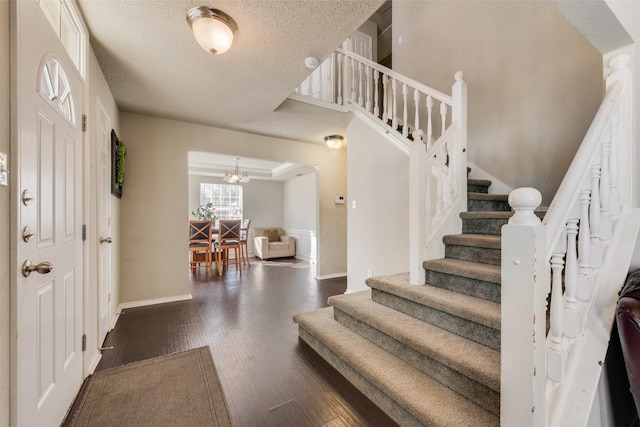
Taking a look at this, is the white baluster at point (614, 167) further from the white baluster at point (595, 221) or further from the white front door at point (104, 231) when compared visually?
the white front door at point (104, 231)

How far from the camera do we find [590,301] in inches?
47.6

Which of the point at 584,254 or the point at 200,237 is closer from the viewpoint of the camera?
the point at 584,254

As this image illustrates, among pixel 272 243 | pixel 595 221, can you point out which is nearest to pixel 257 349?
pixel 595 221

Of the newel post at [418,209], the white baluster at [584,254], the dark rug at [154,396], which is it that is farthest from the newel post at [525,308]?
the dark rug at [154,396]

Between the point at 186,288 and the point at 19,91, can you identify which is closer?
the point at 19,91

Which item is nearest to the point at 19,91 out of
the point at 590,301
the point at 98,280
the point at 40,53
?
the point at 40,53

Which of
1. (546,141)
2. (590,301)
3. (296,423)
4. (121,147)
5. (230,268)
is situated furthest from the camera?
(230,268)

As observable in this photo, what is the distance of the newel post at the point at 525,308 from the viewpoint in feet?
3.06

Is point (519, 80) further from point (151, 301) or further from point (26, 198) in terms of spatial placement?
point (151, 301)

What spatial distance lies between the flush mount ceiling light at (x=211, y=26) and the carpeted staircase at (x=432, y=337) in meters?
2.06

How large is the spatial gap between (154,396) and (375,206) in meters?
2.75

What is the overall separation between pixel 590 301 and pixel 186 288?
3.93 m

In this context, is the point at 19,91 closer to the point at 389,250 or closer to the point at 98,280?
the point at 98,280

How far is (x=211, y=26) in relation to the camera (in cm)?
171
